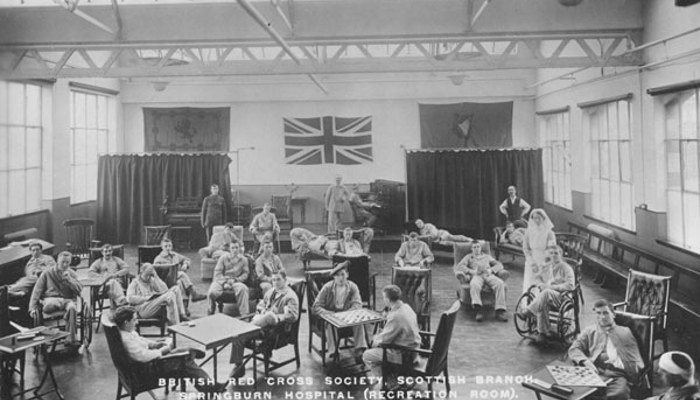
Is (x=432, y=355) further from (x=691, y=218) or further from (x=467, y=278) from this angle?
(x=691, y=218)

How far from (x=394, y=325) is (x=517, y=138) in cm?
1238

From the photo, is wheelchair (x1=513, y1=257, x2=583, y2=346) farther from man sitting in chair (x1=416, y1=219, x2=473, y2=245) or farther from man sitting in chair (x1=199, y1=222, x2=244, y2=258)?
man sitting in chair (x1=199, y1=222, x2=244, y2=258)

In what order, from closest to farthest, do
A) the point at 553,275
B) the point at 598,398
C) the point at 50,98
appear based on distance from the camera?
the point at 598,398 < the point at 553,275 < the point at 50,98

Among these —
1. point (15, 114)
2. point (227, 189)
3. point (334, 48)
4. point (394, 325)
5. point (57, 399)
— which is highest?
point (334, 48)

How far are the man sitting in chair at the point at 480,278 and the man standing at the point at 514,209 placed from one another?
380cm

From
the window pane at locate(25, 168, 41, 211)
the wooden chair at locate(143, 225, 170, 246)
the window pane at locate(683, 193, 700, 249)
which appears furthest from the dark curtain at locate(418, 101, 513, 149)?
the window pane at locate(25, 168, 41, 211)

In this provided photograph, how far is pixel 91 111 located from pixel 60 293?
9393mm

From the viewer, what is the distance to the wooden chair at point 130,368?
14.7 feet

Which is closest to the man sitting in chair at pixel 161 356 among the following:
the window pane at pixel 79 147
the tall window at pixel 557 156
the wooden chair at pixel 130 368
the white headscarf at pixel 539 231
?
the wooden chair at pixel 130 368

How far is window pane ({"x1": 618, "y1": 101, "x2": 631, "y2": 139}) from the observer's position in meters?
9.91

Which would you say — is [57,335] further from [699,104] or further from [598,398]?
[699,104]

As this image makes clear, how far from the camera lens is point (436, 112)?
15414mm

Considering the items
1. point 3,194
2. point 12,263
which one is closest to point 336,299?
point 12,263

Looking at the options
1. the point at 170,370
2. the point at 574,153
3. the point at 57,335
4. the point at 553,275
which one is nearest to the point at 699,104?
the point at 553,275
